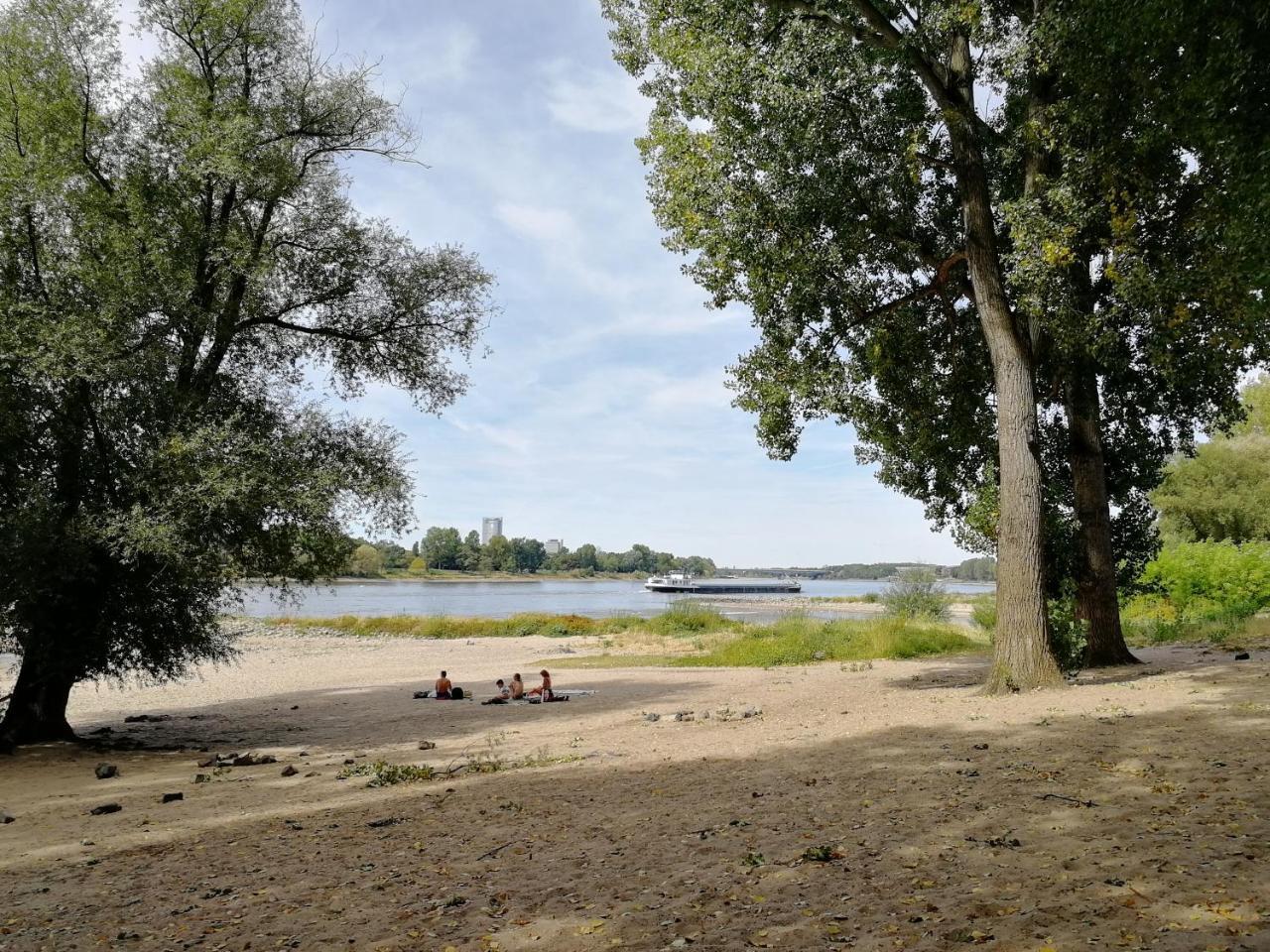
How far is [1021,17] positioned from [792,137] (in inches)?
155

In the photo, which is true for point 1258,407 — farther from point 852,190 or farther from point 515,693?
point 515,693

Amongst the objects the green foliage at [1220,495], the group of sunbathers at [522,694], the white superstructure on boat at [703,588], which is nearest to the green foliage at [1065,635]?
the group of sunbathers at [522,694]

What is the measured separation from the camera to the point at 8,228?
10.4 metres

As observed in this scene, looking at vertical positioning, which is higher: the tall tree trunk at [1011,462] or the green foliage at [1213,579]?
the tall tree trunk at [1011,462]

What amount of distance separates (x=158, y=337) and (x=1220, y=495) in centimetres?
3646

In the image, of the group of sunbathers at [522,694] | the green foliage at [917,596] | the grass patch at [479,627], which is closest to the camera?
the group of sunbathers at [522,694]

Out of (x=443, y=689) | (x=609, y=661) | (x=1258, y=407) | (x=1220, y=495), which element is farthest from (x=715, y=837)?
(x=1258, y=407)

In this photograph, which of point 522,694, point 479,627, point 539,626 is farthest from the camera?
point 479,627

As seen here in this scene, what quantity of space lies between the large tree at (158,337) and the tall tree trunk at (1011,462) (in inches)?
373

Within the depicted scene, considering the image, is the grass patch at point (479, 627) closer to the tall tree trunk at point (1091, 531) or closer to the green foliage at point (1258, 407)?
the tall tree trunk at point (1091, 531)

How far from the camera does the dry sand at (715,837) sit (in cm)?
371

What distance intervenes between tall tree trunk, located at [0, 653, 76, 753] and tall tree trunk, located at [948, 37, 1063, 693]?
13.2 m

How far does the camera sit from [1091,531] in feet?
43.0

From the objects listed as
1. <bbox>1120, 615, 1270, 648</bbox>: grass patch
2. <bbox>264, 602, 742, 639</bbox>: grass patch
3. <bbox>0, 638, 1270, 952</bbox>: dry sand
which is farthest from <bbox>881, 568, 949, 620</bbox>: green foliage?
<bbox>0, 638, 1270, 952</bbox>: dry sand
